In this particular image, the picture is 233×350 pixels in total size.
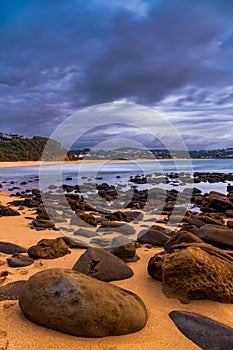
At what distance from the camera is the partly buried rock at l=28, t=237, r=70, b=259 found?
416 centimetres

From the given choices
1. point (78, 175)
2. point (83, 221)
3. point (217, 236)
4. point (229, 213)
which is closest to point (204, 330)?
point (217, 236)

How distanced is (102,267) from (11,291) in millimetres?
983

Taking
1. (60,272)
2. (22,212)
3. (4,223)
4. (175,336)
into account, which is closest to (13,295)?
(60,272)

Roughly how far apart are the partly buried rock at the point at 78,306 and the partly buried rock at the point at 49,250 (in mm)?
1649

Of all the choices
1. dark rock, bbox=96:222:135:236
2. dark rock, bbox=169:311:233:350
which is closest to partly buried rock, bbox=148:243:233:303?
dark rock, bbox=169:311:233:350

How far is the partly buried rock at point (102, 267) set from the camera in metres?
3.34

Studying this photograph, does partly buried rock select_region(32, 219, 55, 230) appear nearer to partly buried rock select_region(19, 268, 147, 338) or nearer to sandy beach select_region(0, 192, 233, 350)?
sandy beach select_region(0, 192, 233, 350)

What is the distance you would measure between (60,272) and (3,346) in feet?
2.24

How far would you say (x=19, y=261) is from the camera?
12.7ft

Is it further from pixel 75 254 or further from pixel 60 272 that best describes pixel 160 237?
pixel 60 272

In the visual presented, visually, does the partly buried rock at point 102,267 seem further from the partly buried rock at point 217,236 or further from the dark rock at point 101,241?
the partly buried rock at point 217,236

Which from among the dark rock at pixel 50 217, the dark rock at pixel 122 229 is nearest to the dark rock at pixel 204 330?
the dark rock at pixel 122 229

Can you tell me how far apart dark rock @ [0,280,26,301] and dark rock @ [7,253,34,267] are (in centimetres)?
64

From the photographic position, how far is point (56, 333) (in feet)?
7.47
